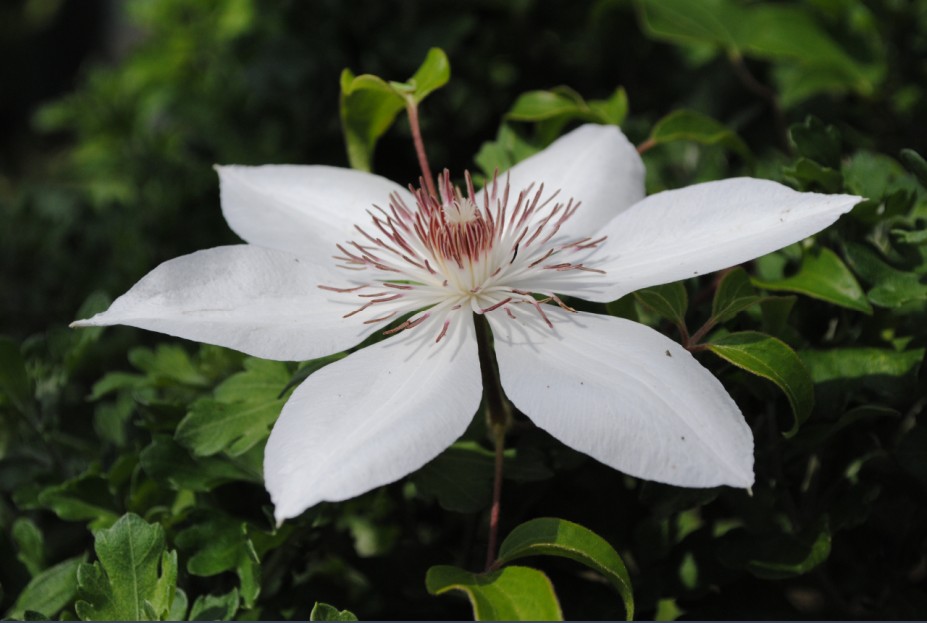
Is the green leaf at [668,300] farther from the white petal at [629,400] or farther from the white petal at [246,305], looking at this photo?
the white petal at [246,305]

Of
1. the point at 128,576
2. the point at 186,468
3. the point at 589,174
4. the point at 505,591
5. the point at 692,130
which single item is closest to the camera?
the point at 505,591

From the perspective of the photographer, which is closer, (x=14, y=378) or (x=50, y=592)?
(x=50, y=592)

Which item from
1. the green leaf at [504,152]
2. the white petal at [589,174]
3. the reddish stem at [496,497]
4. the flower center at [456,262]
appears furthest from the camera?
the green leaf at [504,152]

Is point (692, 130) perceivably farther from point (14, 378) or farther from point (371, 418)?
point (14, 378)

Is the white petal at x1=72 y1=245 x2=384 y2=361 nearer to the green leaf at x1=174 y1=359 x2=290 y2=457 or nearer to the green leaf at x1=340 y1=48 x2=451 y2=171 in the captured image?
the green leaf at x1=174 y1=359 x2=290 y2=457

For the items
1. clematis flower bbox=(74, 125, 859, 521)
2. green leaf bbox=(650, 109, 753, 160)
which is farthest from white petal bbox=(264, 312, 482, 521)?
green leaf bbox=(650, 109, 753, 160)

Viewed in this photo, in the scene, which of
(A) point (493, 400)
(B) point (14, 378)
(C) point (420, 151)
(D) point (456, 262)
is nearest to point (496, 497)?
(A) point (493, 400)

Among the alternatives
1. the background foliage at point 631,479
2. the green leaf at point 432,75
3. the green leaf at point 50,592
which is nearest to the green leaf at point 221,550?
the background foliage at point 631,479
